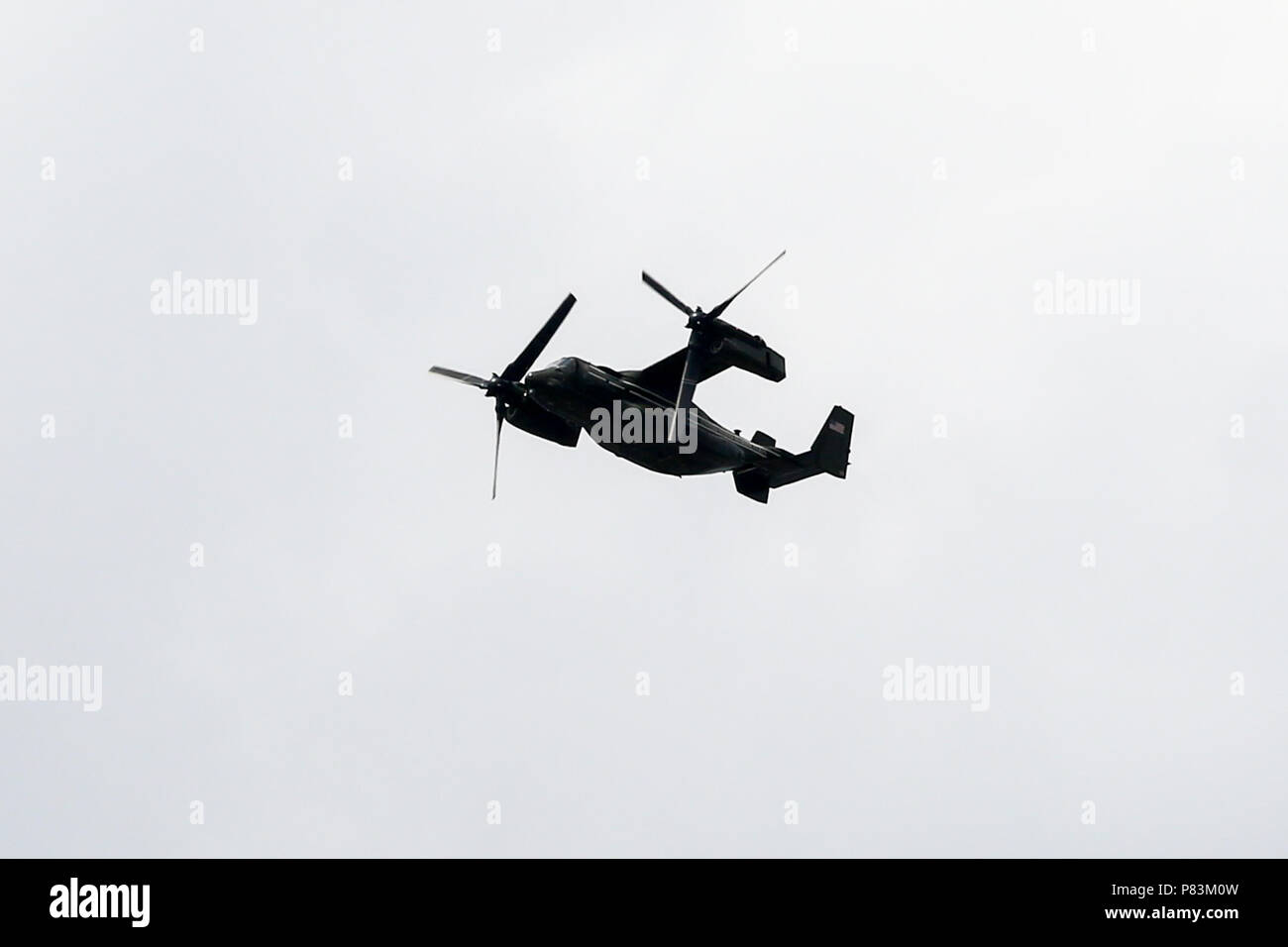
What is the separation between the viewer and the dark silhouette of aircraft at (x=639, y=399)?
177 ft

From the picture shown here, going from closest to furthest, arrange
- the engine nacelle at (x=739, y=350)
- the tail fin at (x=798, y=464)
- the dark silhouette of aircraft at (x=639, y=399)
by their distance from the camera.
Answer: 1. the dark silhouette of aircraft at (x=639, y=399)
2. the engine nacelle at (x=739, y=350)
3. the tail fin at (x=798, y=464)

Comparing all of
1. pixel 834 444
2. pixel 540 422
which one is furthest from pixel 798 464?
pixel 540 422

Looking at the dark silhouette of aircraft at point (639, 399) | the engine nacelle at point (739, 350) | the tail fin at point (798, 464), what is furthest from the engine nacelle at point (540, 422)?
the tail fin at point (798, 464)

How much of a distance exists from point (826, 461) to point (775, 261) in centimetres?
1073

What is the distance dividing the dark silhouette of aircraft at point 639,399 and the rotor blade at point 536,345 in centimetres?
4

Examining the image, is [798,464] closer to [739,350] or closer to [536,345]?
[739,350]

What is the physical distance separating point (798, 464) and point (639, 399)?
8.64 m

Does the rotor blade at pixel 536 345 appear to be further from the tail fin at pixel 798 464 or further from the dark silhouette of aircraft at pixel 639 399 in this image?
the tail fin at pixel 798 464

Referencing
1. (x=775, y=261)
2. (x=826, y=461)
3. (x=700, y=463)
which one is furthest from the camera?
(x=826, y=461)

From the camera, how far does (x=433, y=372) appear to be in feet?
182
